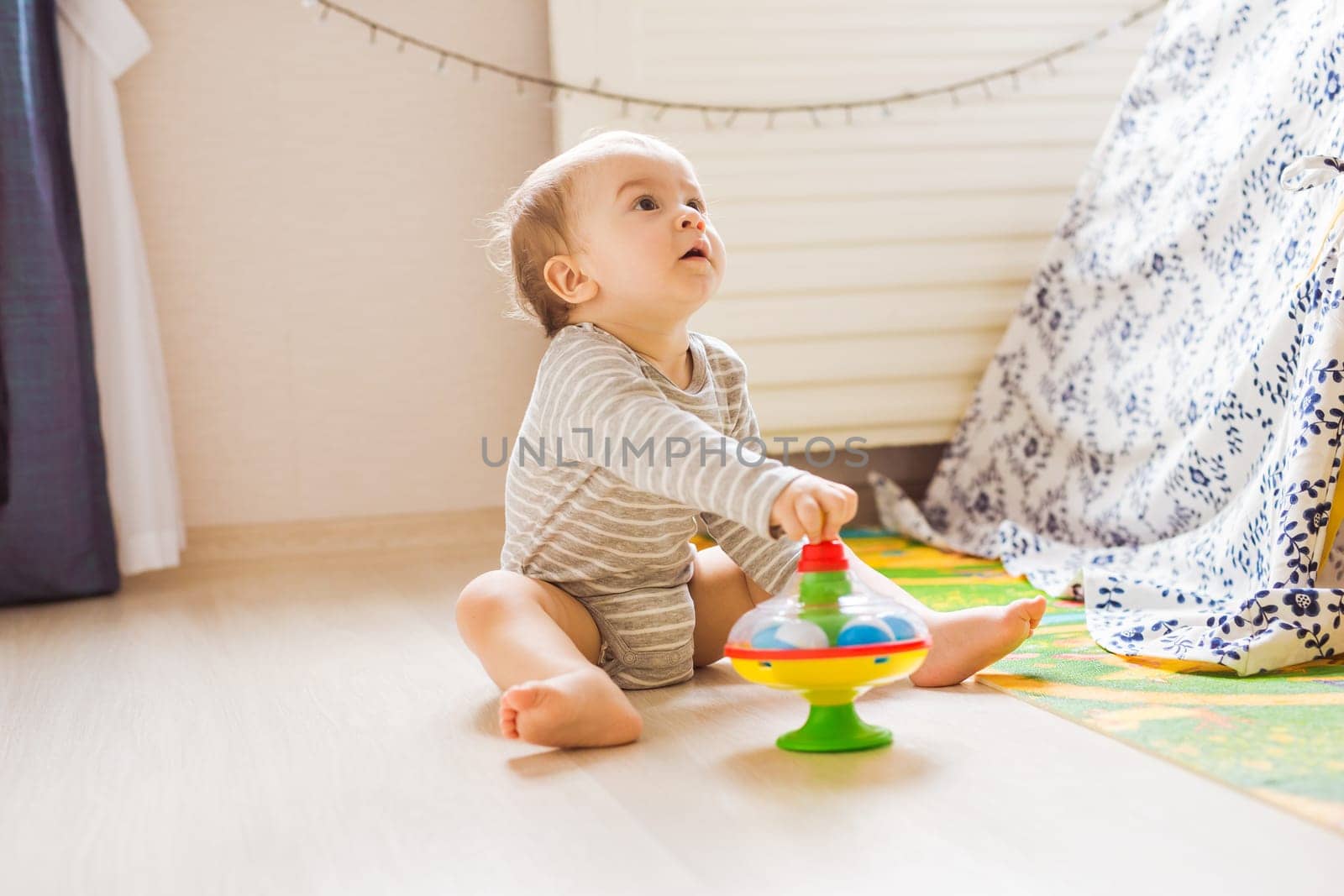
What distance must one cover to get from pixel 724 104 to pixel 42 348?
1.00m

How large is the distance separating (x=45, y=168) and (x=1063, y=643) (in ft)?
4.52

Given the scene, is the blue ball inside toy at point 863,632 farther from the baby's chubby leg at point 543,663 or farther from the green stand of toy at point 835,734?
the baby's chubby leg at point 543,663

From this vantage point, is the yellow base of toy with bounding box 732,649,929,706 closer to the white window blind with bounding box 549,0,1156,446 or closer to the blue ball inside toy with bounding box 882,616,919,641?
the blue ball inside toy with bounding box 882,616,919,641

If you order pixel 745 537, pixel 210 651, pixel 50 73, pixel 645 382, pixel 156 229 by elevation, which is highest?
pixel 50 73

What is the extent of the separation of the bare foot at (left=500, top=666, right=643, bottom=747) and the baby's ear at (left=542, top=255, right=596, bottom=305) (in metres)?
0.39

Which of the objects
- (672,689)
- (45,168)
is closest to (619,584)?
(672,689)

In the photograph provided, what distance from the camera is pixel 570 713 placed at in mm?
880

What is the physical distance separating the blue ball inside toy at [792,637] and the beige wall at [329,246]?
1.28m

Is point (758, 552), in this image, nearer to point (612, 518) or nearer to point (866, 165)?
point (612, 518)

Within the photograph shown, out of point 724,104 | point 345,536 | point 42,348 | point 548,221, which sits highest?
point 724,104

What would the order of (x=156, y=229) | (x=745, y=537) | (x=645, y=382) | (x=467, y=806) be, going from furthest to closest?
(x=156, y=229), (x=745, y=537), (x=645, y=382), (x=467, y=806)

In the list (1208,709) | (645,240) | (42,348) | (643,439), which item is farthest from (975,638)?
(42,348)

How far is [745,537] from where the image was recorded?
1.18 metres

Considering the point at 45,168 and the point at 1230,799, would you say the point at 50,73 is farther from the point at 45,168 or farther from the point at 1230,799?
the point at 1230,799
